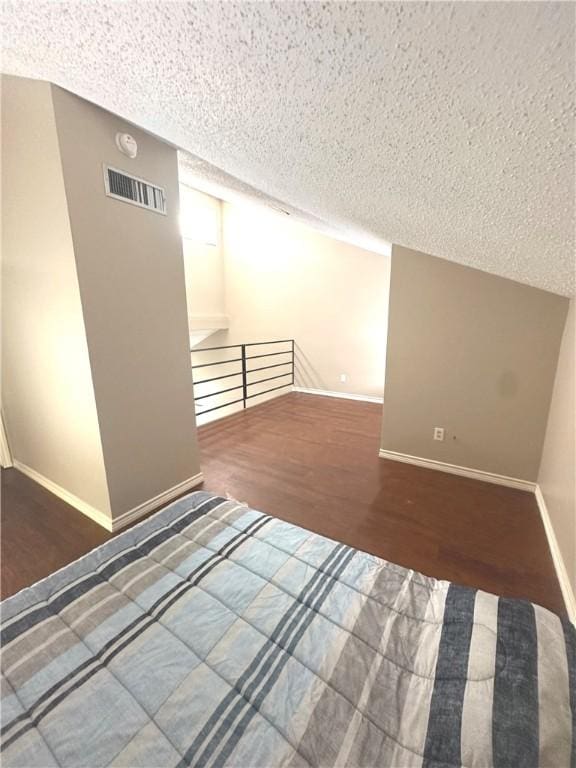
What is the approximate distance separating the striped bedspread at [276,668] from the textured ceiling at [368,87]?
1.21 metres

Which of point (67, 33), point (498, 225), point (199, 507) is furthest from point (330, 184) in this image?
point (199, 507)

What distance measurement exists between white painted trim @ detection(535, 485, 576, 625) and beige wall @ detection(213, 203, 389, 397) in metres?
2.74

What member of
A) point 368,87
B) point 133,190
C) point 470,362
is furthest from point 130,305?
point 470,362

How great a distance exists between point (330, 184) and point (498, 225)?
68cm

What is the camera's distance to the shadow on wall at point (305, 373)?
517 centimetres

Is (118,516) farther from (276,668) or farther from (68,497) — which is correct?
(276,668)

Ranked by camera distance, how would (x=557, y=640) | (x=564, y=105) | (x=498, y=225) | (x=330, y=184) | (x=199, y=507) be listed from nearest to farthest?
(x=564, y=105), (x=557, y=640), (x=498, y=225), (x=330, y=184), (x=199, y=507)

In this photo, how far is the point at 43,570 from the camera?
1632 mm

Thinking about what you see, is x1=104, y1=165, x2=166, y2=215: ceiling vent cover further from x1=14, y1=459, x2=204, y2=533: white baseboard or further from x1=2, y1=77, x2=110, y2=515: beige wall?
x1=14, y1=459, x2=204, y2=533: white baseboard

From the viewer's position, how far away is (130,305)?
6.01 feet

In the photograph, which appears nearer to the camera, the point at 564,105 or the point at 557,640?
the point at 564,105

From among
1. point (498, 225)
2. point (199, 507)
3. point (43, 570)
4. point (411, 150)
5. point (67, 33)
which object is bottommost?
point (43, 570)

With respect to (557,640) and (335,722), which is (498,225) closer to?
(557,640)

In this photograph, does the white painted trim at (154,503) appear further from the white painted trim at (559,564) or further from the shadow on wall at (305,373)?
the shadow on wall at (305,373)
